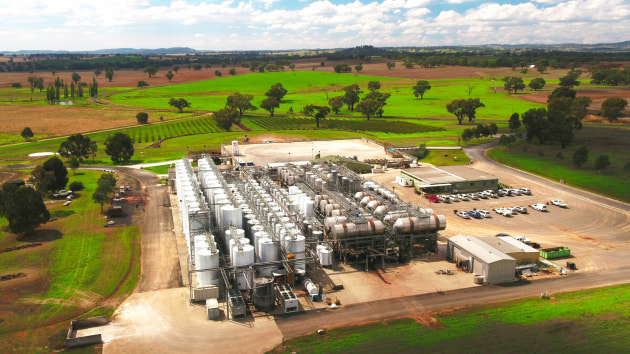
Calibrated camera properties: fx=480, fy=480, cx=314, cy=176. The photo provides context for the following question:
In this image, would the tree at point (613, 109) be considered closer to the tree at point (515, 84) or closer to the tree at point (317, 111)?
the tree at point (515, 84)

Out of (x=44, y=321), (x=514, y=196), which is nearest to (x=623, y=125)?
(x=514, y=196)

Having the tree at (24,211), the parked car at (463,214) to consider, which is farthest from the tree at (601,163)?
the tree at (24,211)

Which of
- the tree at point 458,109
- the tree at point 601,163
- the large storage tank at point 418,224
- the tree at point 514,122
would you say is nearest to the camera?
the large storage tank at point 418,224

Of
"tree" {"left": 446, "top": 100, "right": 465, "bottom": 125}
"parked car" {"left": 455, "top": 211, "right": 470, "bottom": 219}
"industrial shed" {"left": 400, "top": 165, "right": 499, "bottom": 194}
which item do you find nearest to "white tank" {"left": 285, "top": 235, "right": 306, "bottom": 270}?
"parked car" {"left": 455, "top": 211, "right": 470, "bottom": 219}

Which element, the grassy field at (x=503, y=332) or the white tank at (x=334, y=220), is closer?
the grassy field at (x=503, y=332)

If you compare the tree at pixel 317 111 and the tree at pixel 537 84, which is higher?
the tree at pixel 537 84

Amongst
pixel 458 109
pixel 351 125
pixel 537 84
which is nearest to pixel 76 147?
pixel 351 125

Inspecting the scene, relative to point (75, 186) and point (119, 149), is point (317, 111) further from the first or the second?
point (75, 186)

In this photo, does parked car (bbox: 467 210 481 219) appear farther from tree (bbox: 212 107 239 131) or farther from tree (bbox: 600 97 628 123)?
tree (bbox: 600 97 628 123)
